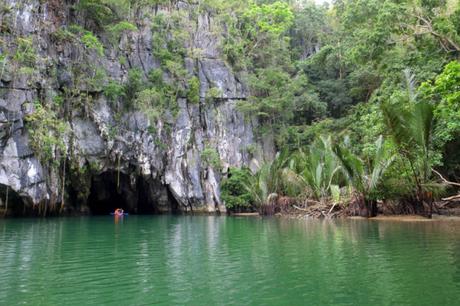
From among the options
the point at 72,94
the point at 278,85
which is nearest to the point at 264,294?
the point at 72,94

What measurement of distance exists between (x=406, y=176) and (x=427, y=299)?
1238cm

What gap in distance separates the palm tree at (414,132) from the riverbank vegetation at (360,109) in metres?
0.04

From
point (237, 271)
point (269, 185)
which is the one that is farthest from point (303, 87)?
point (237, 271)

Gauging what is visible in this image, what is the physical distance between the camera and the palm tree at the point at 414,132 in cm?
1495

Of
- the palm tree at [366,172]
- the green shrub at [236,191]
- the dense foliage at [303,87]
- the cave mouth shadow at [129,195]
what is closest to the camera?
the dense foliage at [303,87]

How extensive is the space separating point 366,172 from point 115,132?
43.9 ft

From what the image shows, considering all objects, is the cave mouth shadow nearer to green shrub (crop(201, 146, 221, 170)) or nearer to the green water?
green shrub (crop(201, 146, 221, 170))

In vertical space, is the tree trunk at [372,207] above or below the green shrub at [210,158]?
below

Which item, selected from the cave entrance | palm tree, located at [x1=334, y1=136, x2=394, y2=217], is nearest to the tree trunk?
palm tree, located at [x1=334, y1=136, x2=394, y2=217]

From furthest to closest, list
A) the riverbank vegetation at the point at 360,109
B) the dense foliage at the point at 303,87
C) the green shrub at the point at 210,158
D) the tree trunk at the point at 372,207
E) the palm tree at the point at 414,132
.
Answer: the green shrub at the point at 210,158 < the tree trunk at the point at 372,207 < the dense foliage at the point at 303,87 < the riverbank vegetation at the point at 360,109 < the palm tree at the point at 414,132

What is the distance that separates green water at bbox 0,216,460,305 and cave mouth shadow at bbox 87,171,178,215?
1557cm

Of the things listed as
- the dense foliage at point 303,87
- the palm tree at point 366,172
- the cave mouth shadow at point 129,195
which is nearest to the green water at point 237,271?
the dense foliage at point 303,87

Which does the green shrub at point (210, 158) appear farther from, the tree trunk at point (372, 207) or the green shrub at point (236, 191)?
the tree trunk at point (372, 207)

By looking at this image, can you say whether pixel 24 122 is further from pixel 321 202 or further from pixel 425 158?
pixel 425 158
